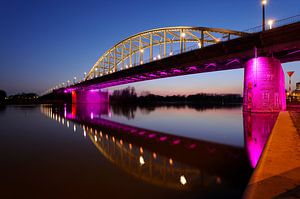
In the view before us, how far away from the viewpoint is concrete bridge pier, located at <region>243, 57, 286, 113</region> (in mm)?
25547

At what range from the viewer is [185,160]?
8.29 meters

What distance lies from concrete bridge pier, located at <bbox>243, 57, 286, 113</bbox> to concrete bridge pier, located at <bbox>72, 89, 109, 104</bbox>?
80.5 metres

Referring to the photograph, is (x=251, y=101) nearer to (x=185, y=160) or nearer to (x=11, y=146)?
(x=185, y=160)

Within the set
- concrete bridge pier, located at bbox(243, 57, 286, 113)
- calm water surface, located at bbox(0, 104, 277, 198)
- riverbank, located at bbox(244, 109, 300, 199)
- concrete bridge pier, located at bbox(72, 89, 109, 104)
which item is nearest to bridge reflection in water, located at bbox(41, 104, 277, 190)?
calm water surface, located at bbox(0, 104, 277, 198)

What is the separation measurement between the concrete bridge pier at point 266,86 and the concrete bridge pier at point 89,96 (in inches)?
3169

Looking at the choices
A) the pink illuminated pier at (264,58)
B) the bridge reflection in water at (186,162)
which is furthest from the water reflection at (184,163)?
the pink illuminated pier at (264,58)

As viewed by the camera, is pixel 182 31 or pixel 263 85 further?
pixel 182 31

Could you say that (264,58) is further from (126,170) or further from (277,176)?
(277,176)

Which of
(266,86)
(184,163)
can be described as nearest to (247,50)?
(266,86)

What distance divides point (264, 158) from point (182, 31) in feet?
171

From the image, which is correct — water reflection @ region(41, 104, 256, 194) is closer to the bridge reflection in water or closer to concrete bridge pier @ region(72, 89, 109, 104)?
the bridge reflection in water

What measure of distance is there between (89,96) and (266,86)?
82.5 metres

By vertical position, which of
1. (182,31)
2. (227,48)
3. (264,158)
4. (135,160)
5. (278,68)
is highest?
(182,31)

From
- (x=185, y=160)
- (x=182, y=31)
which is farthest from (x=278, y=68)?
(x=182, y=31)
